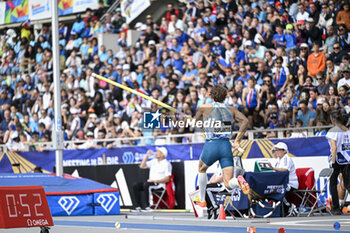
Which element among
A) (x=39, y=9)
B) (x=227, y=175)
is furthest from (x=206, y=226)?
(x=39, y=9)

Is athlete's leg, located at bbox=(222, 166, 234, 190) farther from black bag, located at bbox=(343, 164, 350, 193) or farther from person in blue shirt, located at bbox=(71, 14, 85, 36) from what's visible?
person in blue shirt, located at bbox=(71, 14, 85, 36)

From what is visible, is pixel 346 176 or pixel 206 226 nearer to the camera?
pixel 206 226

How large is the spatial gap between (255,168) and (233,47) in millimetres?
6149

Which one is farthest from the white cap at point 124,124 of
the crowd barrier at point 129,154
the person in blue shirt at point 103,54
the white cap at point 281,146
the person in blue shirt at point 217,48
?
the white cap at point 281,146

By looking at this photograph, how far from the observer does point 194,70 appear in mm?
20375

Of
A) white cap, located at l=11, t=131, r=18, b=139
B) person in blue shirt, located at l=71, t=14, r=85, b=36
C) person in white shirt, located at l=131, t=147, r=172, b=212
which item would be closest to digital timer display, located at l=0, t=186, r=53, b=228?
person in white shirt, located at l=131, t=147, r=172, b=212

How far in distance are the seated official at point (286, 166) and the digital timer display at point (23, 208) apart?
625cm

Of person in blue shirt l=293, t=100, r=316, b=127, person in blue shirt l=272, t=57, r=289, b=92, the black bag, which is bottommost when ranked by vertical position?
the black bag

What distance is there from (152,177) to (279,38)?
518cm

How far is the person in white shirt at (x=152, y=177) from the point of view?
666 inches

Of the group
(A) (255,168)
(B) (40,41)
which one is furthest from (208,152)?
(B) (40,41)

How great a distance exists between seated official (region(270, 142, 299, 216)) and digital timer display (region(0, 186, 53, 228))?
625cm

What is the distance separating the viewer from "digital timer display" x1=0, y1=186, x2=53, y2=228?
8062mm

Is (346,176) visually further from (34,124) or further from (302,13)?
(34,124)
